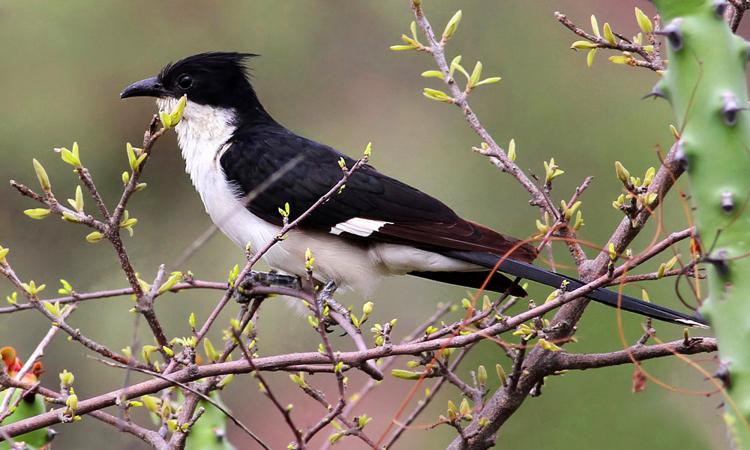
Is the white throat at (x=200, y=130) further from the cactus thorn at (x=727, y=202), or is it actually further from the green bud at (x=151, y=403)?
the cactus thorn at (x=727, y=202)

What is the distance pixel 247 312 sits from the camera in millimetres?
2936

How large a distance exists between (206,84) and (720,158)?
297 centimetres

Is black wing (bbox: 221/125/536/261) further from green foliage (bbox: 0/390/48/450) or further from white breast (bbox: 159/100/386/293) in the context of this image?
green foliage (bbox: 0/390/48/450)

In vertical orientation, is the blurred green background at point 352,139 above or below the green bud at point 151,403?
above

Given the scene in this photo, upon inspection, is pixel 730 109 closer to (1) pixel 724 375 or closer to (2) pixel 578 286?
(1) pixel 724 375

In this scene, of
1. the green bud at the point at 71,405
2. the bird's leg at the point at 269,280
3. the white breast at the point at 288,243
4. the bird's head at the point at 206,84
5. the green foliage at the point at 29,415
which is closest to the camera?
the green bud at the point at 71,405

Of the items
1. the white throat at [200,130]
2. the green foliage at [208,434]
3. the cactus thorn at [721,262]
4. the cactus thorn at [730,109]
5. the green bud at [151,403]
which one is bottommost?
the cactus thorn at [721,262]

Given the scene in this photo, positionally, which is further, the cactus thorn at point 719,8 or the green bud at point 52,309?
the green bud at point 52,309

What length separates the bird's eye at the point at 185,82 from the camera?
428 centimetres

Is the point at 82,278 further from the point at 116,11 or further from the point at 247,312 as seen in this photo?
the point at 247,312

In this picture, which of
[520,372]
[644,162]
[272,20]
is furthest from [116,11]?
[520,372]

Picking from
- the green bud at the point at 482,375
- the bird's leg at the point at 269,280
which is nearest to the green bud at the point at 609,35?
the green bud at the point at 482,375

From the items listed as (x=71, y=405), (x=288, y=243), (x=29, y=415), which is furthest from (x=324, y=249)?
(x=71, y=405)

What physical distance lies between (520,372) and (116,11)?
5445 millimetres
